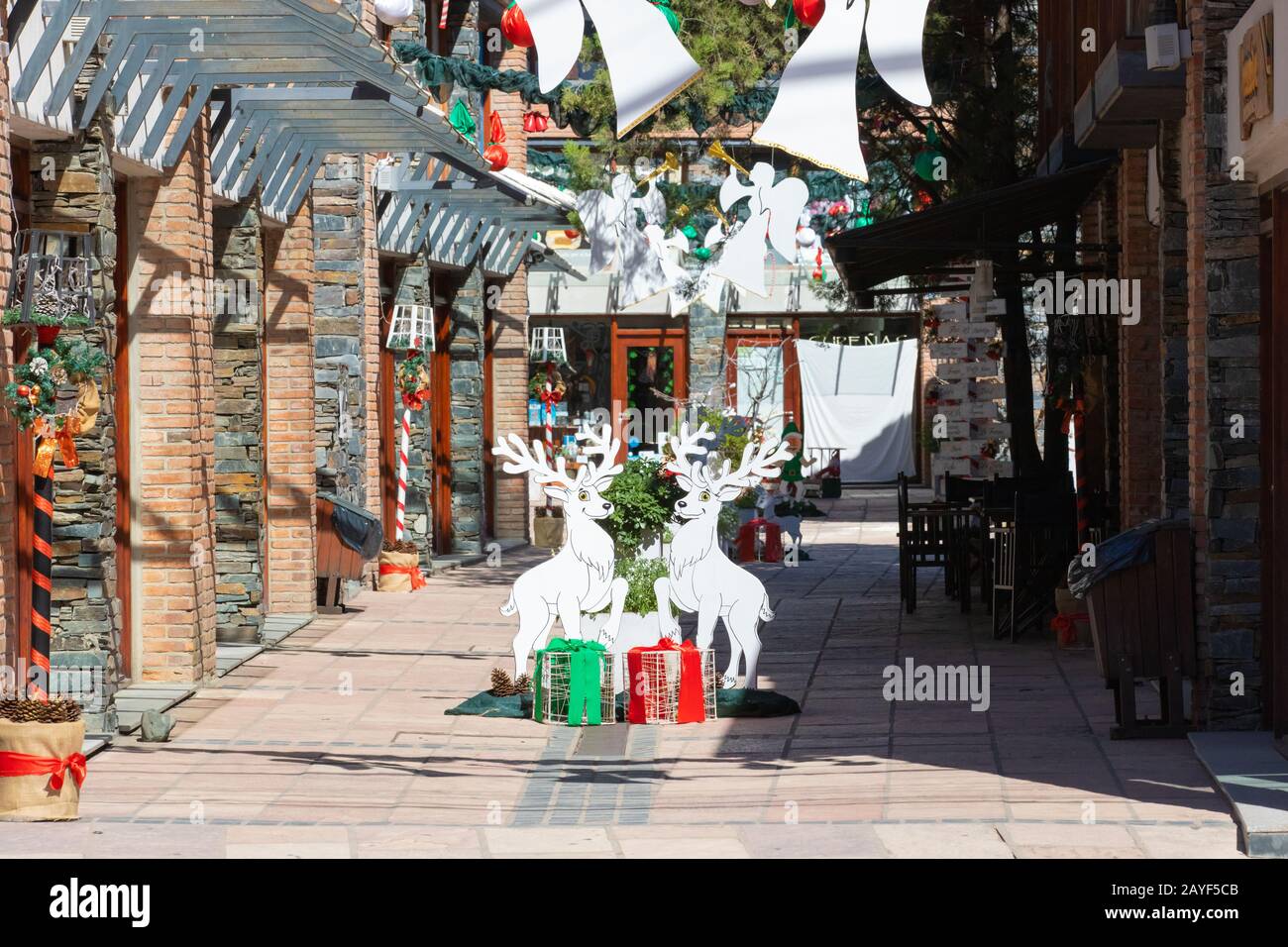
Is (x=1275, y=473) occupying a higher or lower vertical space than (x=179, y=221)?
lower

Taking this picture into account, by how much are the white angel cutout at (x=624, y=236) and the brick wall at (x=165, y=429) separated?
1263 centimetres

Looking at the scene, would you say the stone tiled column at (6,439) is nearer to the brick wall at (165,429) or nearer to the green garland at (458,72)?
the brick wall at (165,429)

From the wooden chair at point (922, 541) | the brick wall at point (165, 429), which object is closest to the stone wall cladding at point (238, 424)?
the brick wall at point (165, 429)

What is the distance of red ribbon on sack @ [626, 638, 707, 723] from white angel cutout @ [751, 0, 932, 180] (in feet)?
13.9

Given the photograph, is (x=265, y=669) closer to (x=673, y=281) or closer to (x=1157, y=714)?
(x=1157, y=714)

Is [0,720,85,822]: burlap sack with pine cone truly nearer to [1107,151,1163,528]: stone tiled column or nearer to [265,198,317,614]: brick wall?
[265,198,317,614]: brick wall

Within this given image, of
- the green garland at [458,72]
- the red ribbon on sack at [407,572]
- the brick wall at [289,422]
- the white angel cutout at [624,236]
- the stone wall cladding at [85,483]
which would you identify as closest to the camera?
the stone wall cladding at [85,483]

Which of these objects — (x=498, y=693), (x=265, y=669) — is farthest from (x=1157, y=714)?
(x=265, y=669)

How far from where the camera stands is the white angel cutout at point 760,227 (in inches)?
570

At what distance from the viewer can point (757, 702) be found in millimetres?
10461

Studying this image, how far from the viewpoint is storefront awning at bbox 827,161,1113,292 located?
528 inches

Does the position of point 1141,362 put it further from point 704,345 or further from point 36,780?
point 704,345

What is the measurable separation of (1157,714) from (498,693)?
3.78 meters

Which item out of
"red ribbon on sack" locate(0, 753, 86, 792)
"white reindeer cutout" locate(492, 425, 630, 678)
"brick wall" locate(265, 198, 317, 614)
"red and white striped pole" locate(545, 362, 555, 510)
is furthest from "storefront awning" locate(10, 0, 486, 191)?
"red and white striped pole" locate(545, 362, 555, 510)
